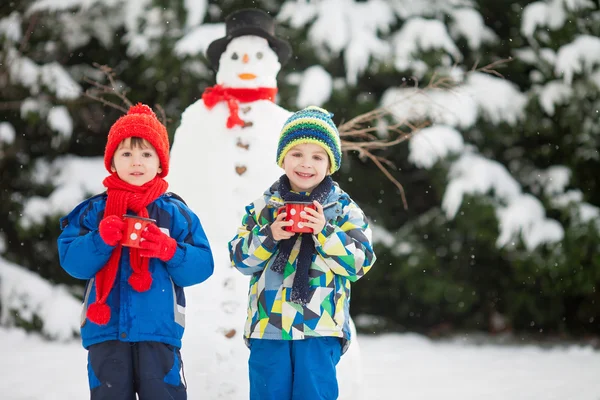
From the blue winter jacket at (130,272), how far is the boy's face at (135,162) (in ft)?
0.36

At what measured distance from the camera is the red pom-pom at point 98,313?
6.95 feet

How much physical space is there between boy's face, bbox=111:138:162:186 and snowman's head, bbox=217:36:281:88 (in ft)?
3.51

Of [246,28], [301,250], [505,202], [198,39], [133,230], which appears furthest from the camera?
[505,202]

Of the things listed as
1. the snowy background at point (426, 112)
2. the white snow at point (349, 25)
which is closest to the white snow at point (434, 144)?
the snowy background at point (426, 112)

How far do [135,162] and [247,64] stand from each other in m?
1.20

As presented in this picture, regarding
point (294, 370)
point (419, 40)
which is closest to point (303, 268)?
point (294, 370)

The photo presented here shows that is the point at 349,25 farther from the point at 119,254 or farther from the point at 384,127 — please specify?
the point at 119,254

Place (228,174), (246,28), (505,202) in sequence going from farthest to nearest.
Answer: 1. (505,202)
2. (246,28)
3. (228,174)

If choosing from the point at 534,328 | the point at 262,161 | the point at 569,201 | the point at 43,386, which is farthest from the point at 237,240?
the point at 534,328

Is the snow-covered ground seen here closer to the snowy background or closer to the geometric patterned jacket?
the snowy background

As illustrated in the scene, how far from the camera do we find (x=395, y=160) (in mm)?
6051

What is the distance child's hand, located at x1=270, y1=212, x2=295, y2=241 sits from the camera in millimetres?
2191

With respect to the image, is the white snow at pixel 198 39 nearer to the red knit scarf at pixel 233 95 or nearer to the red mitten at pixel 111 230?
the red knit scarf at pixel 233 95

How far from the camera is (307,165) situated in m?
2.35
